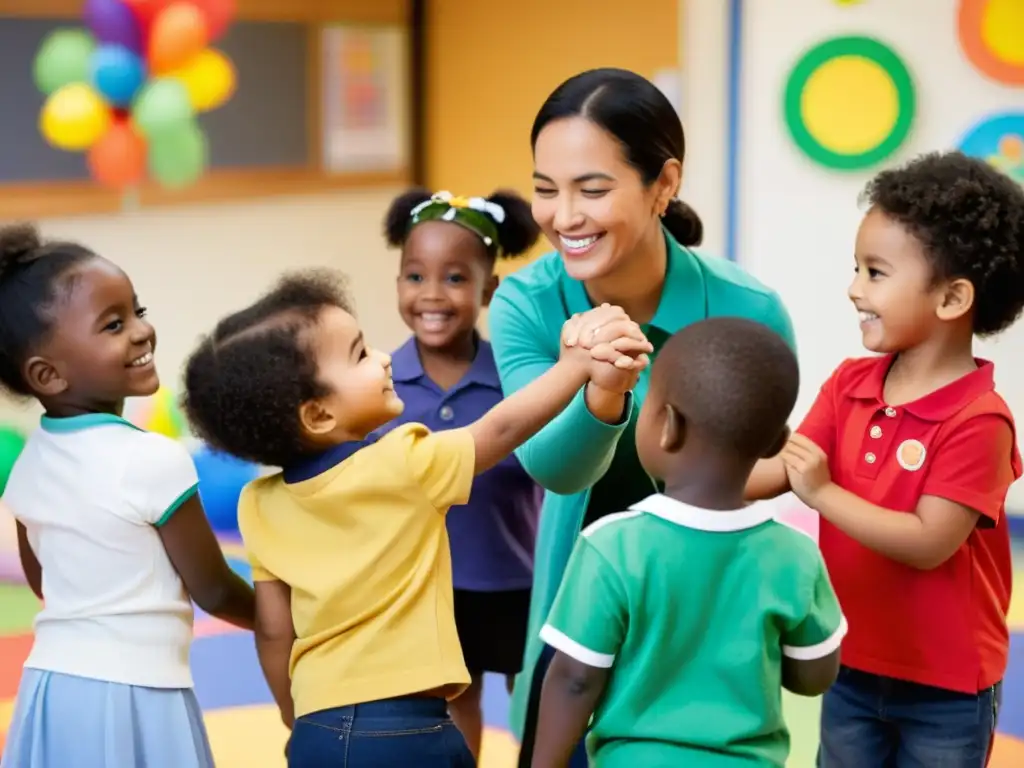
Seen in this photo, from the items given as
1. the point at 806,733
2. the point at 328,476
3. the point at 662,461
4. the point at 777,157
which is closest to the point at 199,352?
the point at 328,476

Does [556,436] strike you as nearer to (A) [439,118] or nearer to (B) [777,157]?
(B) [777,157]

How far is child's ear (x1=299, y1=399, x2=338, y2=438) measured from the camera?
1860mm

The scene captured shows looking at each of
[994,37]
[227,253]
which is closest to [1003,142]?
[994,37]

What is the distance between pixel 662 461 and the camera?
1.65m

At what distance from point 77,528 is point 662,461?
32.2 inches

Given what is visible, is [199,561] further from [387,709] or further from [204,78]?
[204,78]

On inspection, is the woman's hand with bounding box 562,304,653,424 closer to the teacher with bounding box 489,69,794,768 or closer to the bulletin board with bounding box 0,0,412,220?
the teacher with bounding box 489,69,794,768

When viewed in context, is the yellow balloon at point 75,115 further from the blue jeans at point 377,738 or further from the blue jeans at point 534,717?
the blue jeans at point 377,738

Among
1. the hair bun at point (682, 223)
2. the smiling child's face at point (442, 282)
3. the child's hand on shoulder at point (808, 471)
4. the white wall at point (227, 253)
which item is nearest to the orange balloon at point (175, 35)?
the white wall at point (227, 253)

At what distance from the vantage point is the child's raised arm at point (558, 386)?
1.85m

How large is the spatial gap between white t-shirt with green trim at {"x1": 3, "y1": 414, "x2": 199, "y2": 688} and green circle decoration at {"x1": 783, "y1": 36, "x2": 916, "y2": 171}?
3477 millimetres

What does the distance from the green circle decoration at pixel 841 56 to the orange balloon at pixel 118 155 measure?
2304 mm

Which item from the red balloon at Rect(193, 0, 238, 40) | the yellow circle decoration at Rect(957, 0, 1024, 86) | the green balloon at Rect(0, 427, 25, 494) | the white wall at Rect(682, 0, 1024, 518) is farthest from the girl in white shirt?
the yellow circle decoration at Rect(957, 0, 1024, 86)

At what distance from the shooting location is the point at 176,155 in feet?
16.2
